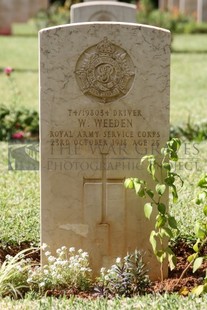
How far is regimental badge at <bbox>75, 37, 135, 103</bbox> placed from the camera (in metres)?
5.50

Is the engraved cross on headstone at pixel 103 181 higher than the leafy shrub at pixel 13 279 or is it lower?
higher

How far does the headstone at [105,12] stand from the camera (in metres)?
14.0

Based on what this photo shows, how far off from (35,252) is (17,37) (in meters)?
22.7

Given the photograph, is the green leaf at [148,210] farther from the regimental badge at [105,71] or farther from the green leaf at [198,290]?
the regimental badge at [105,71]

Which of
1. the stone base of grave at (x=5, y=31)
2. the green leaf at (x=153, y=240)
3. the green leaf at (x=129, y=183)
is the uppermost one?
the stone base of grave at (x=5, y=31)

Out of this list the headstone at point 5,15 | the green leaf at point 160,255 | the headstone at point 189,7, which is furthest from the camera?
the headstone at point 189,7

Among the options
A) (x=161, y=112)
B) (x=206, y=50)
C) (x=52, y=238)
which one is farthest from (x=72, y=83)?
(x=206, y=50)

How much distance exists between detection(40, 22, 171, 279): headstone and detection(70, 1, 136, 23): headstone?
8507mm

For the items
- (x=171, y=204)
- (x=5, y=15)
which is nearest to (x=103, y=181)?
(x=171, y=204)

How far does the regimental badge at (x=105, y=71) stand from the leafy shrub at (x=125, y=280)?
1.00 m

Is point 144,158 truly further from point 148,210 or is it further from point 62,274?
point 62,274

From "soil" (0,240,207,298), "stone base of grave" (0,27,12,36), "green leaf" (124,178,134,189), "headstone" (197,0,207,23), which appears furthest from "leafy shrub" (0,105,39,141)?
"headstone" (197,0,207,23)

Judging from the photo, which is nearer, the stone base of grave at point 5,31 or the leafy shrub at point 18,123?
the leafy shrub at point 18,123

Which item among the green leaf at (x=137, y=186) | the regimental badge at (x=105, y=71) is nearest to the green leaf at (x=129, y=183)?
the green leaf at (x=137, y=186)
